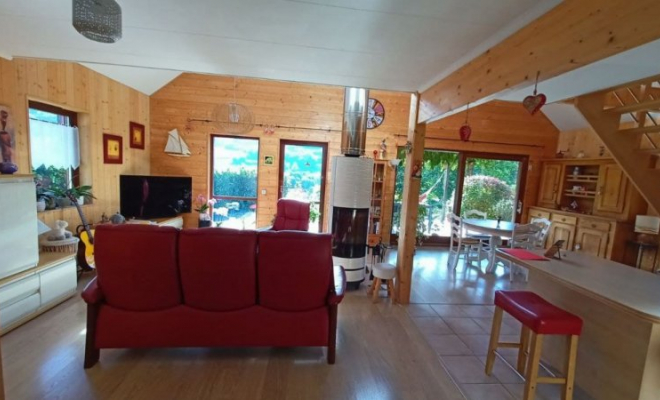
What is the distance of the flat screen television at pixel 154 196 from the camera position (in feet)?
15.3

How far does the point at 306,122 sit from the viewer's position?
577cm

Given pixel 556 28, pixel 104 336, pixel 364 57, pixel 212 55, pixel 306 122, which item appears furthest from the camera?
pixel 306 122

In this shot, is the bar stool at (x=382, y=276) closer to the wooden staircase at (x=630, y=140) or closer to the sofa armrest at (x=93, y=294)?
the wooden staircase at (x=630, y=140)

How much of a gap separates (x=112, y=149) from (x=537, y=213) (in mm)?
7763

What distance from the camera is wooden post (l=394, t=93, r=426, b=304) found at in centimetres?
330

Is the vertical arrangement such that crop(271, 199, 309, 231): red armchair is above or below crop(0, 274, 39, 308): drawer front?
above

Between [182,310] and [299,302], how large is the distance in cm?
85

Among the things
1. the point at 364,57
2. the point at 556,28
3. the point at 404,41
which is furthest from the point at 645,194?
the point at 364,57

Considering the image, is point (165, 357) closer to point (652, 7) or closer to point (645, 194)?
point (652, 7)

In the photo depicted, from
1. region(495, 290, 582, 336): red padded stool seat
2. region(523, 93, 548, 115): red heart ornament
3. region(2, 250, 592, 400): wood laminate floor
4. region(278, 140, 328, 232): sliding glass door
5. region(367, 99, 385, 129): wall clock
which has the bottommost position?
region(2, 250, 592, 400): wood laminate floor

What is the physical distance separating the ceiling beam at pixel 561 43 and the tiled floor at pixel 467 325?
209cm

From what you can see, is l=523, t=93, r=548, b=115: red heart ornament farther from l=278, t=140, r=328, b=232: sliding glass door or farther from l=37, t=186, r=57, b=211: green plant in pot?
l=37, t=186, r=57, b=211: green plant in pot

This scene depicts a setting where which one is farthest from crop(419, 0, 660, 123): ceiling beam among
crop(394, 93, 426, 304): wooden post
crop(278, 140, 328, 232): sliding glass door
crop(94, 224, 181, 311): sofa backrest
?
crop(278, 140, 328, 232): sliding glass door

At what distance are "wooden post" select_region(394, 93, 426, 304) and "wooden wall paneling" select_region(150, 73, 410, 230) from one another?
2.64 m
